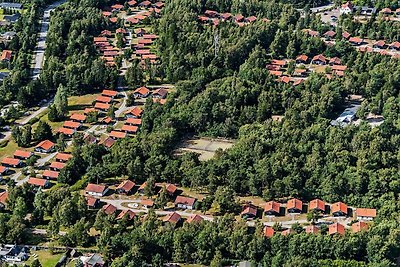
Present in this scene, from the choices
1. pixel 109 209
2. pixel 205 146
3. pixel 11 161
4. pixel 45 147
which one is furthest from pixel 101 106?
pixel 109 209

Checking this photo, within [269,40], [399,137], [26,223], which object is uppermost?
[269,40]

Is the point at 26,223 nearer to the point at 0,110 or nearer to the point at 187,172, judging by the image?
the point at 187,172

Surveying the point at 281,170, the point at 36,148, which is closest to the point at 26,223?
the point at 36,148

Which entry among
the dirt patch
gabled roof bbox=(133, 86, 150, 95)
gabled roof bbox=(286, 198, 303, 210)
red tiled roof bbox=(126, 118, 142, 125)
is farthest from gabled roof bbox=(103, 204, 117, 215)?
gabled roof bbox=(133, 86, 150, 95)

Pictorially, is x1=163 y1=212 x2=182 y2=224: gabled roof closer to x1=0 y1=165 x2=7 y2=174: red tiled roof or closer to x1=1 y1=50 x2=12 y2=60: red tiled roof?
x1=0 y1=165 x2=7 y2=174: red tiled roof

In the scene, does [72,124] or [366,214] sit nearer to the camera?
[366,214]

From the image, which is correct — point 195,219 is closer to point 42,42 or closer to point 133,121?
point 133,121

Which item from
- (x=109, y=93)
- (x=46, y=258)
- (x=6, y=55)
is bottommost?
(x=46, y=258)
